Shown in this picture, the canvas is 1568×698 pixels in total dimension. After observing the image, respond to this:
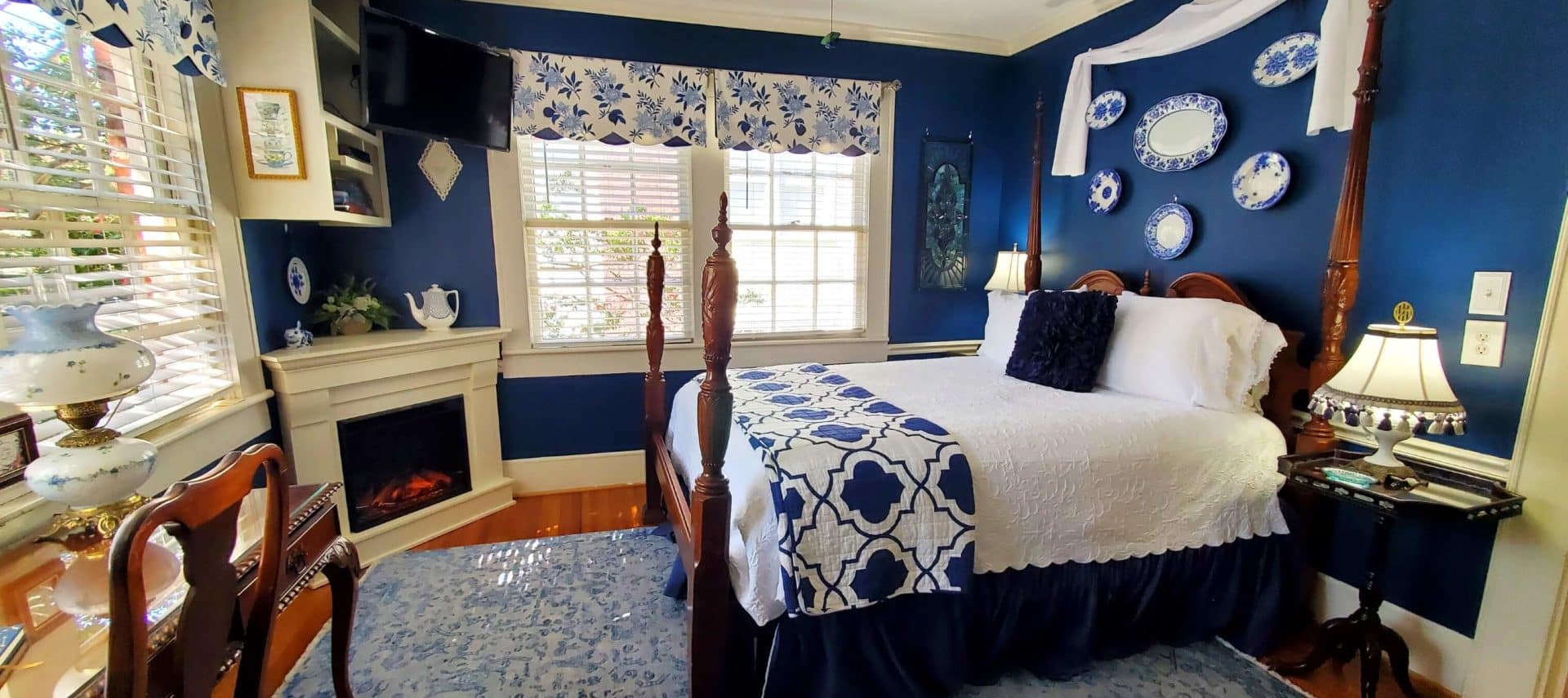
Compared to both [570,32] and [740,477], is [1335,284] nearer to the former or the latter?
[740,477]

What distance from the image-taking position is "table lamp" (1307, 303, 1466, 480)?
158 centimetres

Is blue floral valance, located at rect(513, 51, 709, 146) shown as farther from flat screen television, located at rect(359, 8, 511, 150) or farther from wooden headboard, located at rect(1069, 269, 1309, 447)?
wooden headboard, located at rect(1069, 269, 1309, 447)

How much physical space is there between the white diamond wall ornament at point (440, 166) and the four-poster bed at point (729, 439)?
1830 mm

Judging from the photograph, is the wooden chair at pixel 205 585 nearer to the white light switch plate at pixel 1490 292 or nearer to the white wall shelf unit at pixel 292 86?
the white wall shelf unit at pixel 292 86

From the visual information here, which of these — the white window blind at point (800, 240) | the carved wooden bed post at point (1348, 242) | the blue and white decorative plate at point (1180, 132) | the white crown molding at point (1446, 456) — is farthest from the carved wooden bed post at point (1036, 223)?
the white crown molding at point (1446, 456)

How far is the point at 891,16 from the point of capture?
3.27 meters

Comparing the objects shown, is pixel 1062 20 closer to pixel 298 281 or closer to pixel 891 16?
pixel 891 16

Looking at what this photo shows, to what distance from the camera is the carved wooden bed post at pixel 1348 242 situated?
1824 mm

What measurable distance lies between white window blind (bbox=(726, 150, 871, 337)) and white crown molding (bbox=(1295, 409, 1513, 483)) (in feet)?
7.43

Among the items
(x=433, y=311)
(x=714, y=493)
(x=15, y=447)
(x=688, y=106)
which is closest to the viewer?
(x=15, y=447)

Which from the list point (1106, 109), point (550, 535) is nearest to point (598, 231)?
point (550, 535)

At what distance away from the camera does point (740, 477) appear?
5.49ft

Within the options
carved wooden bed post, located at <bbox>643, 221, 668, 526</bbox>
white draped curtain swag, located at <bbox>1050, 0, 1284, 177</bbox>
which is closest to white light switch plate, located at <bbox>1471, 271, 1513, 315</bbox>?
white draped curtain swag, located at <bbox>1050, 0, 1284, 177</bbox>

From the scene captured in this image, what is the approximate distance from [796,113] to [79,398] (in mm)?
2948
